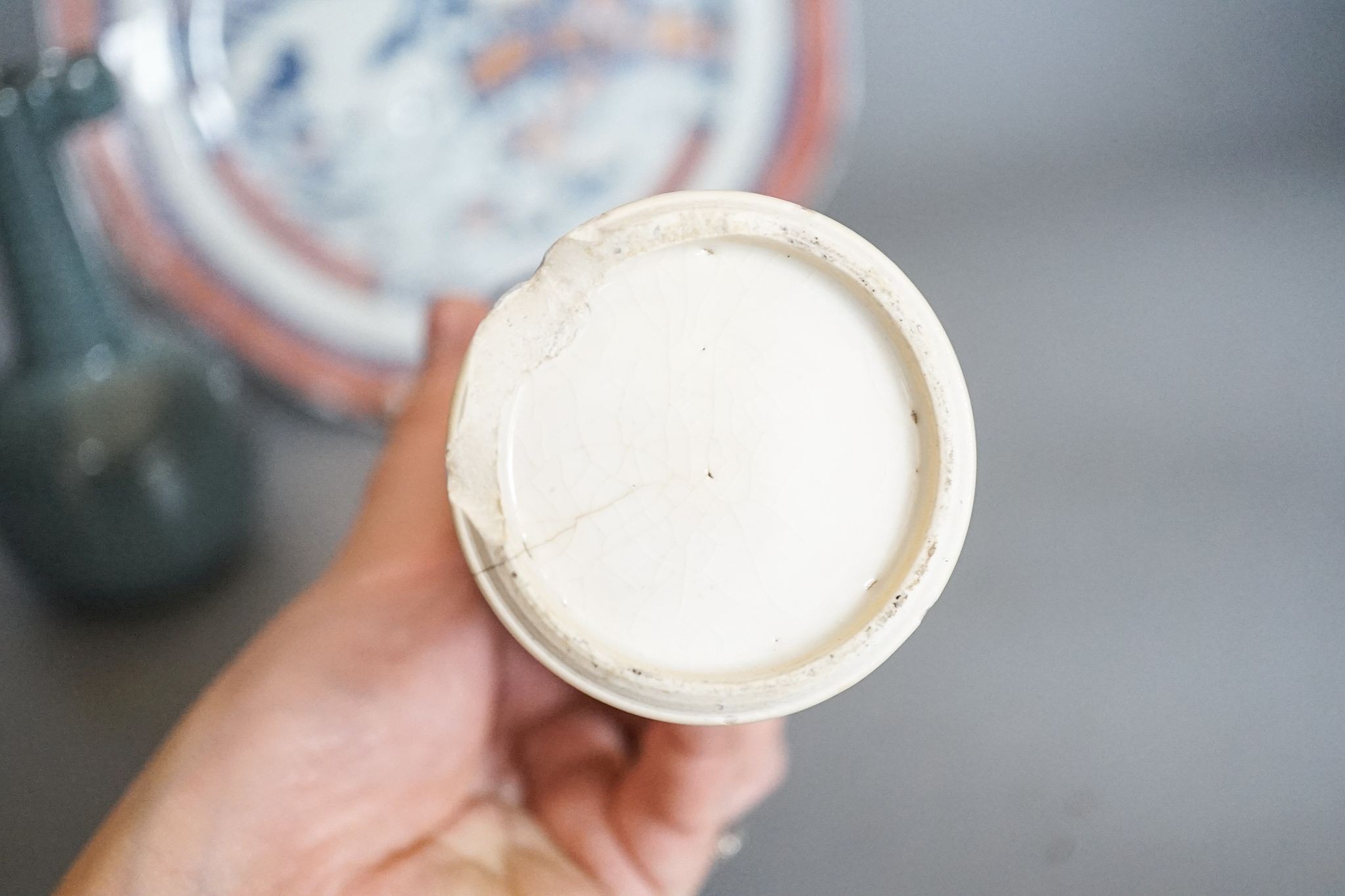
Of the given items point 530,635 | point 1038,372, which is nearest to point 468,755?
point 530,635

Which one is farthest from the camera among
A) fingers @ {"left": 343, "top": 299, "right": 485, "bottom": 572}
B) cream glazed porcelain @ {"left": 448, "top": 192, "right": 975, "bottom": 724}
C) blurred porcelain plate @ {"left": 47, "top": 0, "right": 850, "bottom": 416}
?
blurred porcelain plate @ {"left": 47, "top": 0, "right": 850, "bottom": 416}

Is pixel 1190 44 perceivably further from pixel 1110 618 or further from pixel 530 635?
pixel 530 635

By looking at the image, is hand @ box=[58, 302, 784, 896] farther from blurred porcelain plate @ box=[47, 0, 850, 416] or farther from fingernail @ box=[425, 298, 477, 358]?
blurred porcelain plate @ box=[47, 0, 850, 416]

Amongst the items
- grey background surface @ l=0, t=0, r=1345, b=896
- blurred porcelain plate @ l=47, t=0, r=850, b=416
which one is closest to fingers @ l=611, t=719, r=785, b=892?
grey background surface @ l=0, t=0, r=1345, b=896

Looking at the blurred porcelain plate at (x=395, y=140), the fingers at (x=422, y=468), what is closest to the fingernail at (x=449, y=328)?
the fingers at (x=422, y=468)

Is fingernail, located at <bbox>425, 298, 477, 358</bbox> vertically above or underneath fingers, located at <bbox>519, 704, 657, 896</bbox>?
above

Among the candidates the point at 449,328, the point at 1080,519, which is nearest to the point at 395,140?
the point at 449,328

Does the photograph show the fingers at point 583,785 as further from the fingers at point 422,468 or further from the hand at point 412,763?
the fingers at point 422,468
